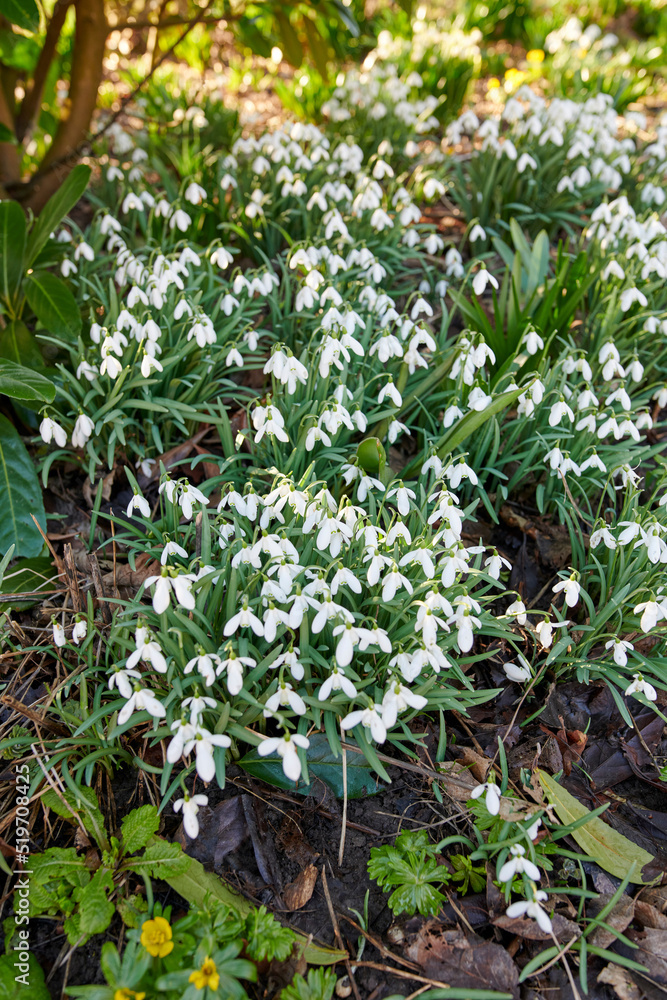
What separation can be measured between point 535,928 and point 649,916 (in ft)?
0.98

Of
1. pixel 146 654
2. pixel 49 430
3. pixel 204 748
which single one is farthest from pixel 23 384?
pixel 204 748

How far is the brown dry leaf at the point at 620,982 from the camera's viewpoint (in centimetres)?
151

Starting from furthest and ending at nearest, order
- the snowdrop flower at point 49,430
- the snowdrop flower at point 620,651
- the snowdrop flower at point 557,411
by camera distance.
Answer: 1. the snowdrop flower at point 557,411
2. the snowdrop flower at point 49,430
3. the snowdrop flower at point 620,651

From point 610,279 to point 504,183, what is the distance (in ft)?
2.91

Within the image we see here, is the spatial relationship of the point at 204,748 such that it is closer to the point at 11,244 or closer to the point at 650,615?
the point at 650,615

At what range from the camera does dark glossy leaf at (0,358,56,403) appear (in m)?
1.98

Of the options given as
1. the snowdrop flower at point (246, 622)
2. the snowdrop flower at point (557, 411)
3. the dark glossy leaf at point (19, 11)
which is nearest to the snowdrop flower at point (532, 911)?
the snowdrop flower at point (246, 622)

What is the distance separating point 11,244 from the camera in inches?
98.3

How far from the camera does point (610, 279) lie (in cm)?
298

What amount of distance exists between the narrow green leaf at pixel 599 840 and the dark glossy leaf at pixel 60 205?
95.3 inches

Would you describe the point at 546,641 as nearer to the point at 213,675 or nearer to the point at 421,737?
the point at 421,737

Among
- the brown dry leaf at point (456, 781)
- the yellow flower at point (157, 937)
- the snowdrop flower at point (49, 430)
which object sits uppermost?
the snowdrop flower at point (49, 430)

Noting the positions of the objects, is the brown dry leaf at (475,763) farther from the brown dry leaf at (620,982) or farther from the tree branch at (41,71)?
the tree branch at (41,71)

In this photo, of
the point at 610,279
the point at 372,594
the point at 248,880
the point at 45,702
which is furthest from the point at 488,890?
the point at 610,279
